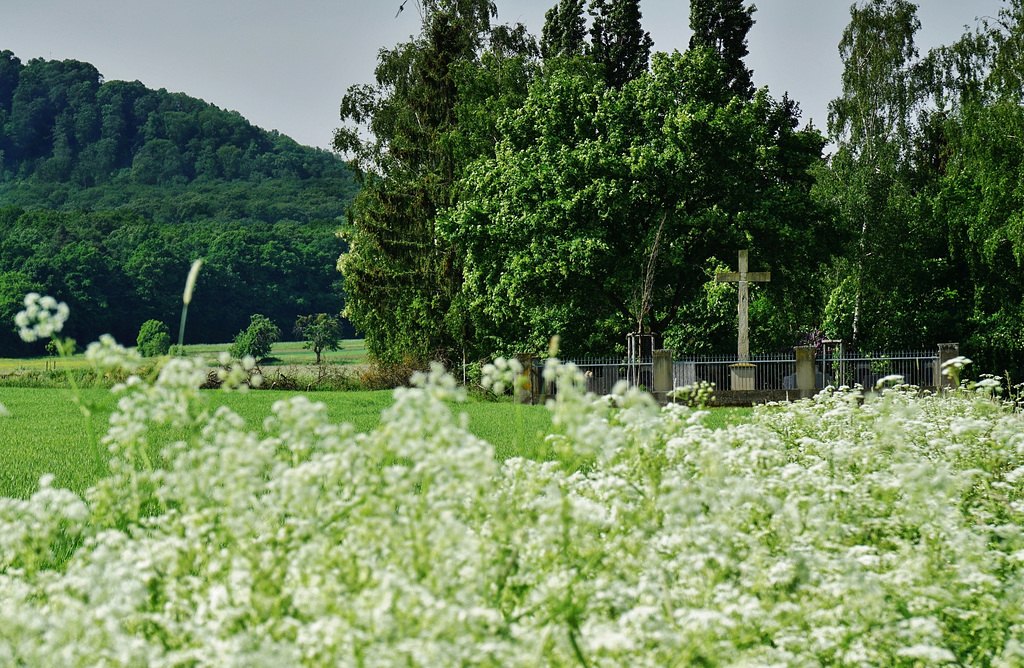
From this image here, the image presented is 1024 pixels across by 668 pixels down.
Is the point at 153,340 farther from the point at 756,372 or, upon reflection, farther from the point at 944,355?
the point at 944,355

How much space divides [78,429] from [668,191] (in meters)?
15.8

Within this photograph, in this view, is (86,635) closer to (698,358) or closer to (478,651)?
(478,651)

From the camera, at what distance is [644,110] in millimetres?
23422

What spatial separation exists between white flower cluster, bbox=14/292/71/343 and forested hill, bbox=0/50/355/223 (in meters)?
81.6

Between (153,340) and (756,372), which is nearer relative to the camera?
(756,372)

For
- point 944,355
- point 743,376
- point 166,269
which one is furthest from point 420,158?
point 166,269

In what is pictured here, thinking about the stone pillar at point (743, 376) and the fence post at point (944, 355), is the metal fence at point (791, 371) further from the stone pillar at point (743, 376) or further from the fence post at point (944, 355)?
the stone pillar at point (743, 376)

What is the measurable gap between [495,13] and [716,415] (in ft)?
68.1

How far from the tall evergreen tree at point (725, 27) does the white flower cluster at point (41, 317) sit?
29.4 metres

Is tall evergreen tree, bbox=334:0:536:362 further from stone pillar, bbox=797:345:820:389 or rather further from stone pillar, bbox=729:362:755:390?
stone pillar, bbox=797:345:820:389

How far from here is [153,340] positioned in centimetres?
5406

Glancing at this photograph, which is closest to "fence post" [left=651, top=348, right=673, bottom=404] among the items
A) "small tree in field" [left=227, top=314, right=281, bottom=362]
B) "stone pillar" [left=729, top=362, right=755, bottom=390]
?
"stone pillar" [left=729, top=362, right=755, bottom=390]

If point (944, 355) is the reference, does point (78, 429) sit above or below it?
below

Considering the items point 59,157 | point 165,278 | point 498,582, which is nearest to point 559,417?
point 498,582
